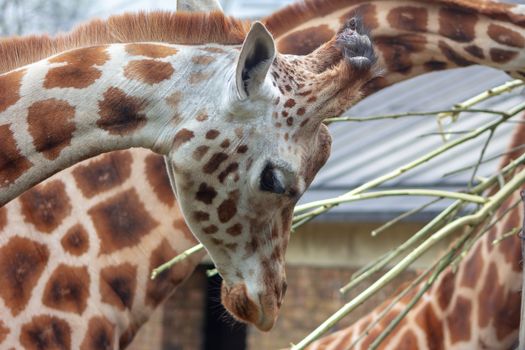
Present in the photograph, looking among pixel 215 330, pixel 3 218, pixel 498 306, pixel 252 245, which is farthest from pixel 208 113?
pixel 215 330

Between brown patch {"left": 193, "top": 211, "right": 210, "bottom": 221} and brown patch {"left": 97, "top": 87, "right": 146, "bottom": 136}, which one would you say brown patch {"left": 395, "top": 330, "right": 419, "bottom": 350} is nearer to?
brown patch {"left": 193, "top": 211, "right": 210, "bottom": 221}

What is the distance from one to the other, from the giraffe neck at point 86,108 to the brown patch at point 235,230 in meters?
0.30

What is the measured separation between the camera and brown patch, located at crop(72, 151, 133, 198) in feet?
13.6

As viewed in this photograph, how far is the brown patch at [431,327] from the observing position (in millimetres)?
4402

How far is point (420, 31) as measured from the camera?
4270 millimetres

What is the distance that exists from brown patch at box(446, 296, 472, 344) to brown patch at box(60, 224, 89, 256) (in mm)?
1305

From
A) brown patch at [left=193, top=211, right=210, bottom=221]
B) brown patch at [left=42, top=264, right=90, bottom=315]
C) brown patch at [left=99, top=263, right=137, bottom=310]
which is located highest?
brown patch at [left=193, top=211, right=210, bottom=221]

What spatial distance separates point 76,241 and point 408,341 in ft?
4.10

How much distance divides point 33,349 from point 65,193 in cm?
54

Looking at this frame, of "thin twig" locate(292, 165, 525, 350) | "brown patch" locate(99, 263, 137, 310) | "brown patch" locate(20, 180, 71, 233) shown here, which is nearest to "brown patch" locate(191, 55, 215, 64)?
"thin twig" locate(292, 165, 525, 350)

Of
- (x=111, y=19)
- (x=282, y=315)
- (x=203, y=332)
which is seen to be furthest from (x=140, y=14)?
(x=203, y=332)

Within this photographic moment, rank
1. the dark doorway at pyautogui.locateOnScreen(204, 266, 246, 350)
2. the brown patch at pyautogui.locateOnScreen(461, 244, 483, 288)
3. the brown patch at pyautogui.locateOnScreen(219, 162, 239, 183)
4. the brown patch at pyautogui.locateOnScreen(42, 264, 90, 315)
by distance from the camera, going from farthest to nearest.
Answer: the dark doorway at pyautogui.locateOnScreen(204, 266, 246, 350) → the brown patch at pyautogui.locateOnScreen(461, 244, 483, 288) → the brown patch at pyautogui.locateOnScreen(42, 264, 90, 315) → the brown patch at pyautogui.locateOnScreen(219, 162, 239, 183)

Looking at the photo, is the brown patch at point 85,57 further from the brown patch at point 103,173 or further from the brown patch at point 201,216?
the brown patch at point 103,173

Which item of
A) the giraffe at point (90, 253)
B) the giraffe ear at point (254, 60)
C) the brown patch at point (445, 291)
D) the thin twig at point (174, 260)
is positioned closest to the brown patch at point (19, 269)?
the giraffe at point (90, 253)
